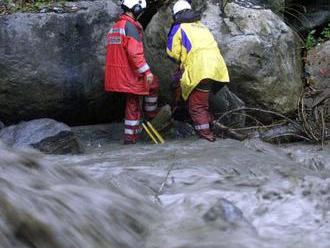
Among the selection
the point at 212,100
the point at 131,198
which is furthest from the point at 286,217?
the point at 212,100

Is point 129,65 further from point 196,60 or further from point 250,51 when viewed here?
point 250,51

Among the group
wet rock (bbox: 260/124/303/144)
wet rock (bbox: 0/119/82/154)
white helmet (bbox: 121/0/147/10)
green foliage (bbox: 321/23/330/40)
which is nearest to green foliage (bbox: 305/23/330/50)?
green foliage (bbox: 321/23/330/40)

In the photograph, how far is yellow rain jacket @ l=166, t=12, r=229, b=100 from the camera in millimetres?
7043

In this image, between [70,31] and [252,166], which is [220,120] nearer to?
[70,31]

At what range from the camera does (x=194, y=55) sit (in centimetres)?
708

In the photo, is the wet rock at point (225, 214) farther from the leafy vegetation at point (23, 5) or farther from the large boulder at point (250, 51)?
the leafy vegetation at point (23, 5)

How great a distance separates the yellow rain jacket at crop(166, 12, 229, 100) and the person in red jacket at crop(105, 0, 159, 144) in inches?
15.4

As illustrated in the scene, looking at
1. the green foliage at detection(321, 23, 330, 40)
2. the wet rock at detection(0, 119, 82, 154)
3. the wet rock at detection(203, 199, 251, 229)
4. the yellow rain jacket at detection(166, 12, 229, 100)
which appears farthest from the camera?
the green foliage at detection(321, 23, 330, 40)

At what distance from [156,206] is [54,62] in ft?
15.7

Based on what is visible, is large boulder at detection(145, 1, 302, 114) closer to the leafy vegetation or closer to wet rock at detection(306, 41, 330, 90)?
wet rock at detection(306, 41, 330, 90)

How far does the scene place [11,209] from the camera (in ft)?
8.30

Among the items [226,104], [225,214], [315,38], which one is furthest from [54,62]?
[315,38]

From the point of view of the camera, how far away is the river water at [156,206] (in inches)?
102

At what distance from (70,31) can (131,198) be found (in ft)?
16.1
